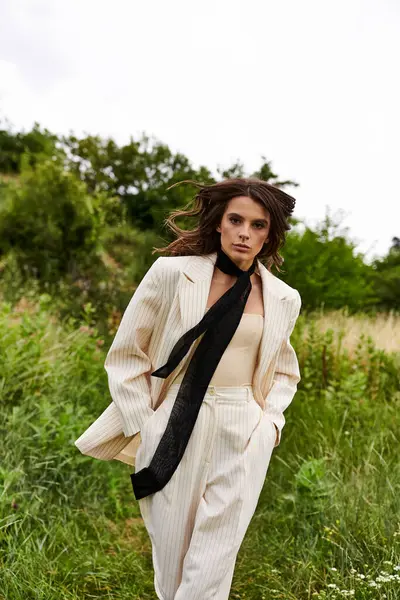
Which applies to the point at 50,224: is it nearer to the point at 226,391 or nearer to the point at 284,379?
the point at 284,379

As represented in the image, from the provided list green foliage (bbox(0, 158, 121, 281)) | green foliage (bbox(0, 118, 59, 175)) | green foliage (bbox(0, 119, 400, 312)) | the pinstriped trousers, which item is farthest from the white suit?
green foliage (bbox(0, 118, 59, 175))

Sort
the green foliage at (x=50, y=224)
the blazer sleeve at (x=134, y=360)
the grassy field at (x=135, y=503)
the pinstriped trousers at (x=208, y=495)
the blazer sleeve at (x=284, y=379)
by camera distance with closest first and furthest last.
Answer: the pinstriped trousers at (x=208, y=495) → the blazer sleeve at (x=134, y=360) → the blazer sleeve at (x=284, y=379) → the grassy field at (x=135, y=503) → the green foliage at (x=50, y=224)

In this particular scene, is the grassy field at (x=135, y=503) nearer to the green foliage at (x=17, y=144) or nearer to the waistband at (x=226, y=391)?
the waistband at (x=226, y=391)

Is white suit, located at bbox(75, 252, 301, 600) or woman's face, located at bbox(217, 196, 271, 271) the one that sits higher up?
woman's face, located at bbox(217, 196, 271, 271)

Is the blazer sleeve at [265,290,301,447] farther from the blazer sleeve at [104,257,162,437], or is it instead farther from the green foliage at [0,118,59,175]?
the green foliage at [0,118,59,175]

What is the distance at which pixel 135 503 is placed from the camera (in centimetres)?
413

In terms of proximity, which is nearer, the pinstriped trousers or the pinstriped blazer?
the pinstriped trousers

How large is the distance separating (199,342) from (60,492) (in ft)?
6.27

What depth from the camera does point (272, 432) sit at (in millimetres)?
2322

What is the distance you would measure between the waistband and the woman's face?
1.69ft

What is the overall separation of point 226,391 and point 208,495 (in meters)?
0.40

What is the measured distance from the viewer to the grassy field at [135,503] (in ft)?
9.45

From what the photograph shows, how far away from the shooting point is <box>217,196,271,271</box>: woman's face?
2.29 m

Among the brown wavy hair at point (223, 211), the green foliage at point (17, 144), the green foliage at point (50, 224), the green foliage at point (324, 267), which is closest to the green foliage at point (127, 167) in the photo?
the green foliage at point (17, 144)
